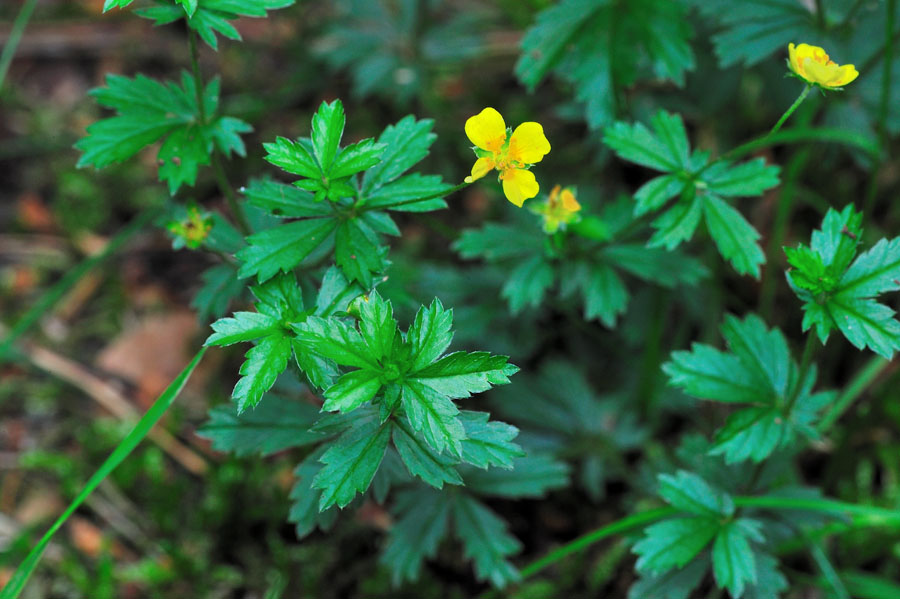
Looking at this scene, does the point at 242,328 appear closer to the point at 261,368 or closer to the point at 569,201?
the point at 261,368

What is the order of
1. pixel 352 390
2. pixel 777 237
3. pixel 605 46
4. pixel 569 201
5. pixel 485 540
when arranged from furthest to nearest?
1. pixel 777 237
2. pixel 605 46
3. pixel 485 540
4. pixel 569 201
5. pixel 352 390

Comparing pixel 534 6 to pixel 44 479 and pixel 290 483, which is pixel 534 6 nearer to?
pixel 290 483

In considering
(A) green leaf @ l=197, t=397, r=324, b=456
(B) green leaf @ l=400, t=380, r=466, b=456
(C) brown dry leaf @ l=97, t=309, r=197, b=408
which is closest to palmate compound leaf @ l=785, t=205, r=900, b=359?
(B) green leaf @ l=400, t=380, r=466, b=456

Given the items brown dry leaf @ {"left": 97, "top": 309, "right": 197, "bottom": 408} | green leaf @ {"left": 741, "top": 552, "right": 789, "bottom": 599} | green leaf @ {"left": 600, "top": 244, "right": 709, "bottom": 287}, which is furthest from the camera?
brown dry leaf @ {"left": 97, "top": 309, "right": 197, "bottom": 408}

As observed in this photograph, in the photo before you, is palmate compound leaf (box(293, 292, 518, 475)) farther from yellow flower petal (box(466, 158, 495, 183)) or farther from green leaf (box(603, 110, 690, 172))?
green leaf (box(603, 110, 690, 172))

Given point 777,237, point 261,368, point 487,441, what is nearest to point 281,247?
point 261,368

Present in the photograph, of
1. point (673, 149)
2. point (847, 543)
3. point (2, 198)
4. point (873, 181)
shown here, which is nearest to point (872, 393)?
point (847, 543)
